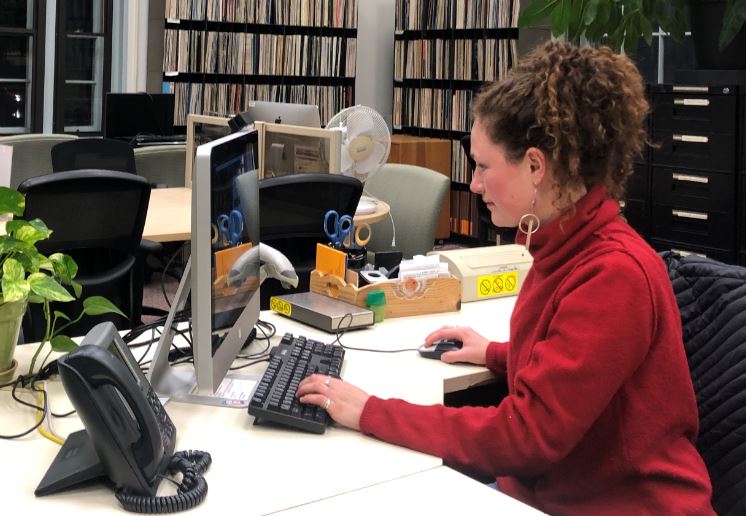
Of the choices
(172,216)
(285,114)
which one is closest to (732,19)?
(285,114)

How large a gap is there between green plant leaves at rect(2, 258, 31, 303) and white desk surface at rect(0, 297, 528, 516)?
7.3 inches

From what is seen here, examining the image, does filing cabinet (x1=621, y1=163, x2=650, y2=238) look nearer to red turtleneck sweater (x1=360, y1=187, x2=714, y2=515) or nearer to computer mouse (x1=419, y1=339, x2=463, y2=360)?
computer mouse (x1=419, y1=339, x2=463, y2=360)

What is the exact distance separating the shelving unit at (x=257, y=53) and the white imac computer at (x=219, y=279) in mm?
Answer: 4990

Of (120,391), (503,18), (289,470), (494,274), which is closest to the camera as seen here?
(120,391)

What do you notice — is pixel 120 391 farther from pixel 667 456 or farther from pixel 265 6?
pixel 265 6

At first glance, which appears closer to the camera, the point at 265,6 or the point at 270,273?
the point at 270,273

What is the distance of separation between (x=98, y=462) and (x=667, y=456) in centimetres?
83

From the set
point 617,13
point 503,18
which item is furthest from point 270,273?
point 503,18

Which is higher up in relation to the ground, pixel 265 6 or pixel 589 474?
pixel 265 6

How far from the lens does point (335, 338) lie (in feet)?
6.48

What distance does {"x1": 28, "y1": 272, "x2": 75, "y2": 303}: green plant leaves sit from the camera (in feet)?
5.07

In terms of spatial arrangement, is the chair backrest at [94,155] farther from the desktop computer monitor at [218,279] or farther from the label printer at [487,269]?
the desktop computer monitor at [218,279]

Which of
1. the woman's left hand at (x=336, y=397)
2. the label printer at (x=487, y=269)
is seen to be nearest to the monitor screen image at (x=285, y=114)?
the label printer at (x=487, y=269)

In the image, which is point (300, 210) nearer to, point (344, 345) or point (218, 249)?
point (344, 345)
